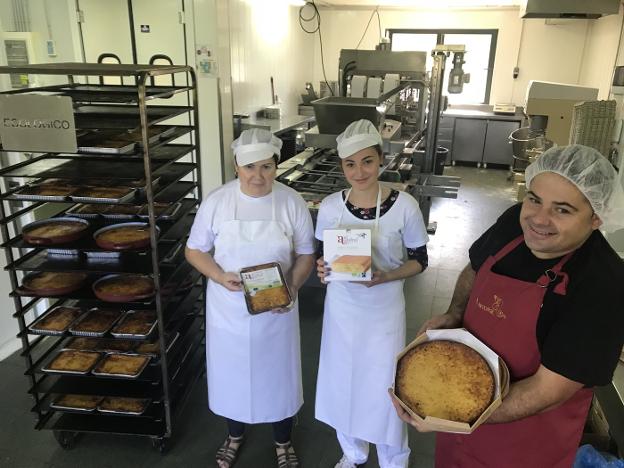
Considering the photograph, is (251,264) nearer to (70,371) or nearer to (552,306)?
(70,371)

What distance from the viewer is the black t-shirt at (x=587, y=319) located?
3.49ft

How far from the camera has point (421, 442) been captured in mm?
2285

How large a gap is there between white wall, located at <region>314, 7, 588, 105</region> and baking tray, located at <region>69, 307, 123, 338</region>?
6.33m

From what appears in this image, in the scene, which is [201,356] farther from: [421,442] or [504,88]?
[504,88]

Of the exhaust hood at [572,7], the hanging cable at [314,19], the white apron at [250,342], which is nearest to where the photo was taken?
the white apron at [250,342]

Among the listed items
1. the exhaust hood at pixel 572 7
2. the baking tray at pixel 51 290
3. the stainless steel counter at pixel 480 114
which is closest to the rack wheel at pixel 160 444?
the baking tray at pixel 51 290

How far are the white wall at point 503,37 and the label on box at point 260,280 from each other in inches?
259

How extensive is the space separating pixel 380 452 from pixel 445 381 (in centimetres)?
89

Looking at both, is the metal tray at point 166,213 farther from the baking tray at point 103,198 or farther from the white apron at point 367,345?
the white apron at point 367,345

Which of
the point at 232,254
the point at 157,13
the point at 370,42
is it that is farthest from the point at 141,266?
the point at 370,42

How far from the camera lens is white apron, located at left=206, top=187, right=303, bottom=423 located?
1832 mm

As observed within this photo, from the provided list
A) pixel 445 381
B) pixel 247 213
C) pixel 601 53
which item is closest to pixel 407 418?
pixel 445 381

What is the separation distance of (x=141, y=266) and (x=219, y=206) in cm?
45

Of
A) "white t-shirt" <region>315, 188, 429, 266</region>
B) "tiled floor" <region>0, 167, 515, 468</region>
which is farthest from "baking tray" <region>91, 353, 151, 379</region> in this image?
"white t-shirt" <region>315, 188, 429, 266</region>
